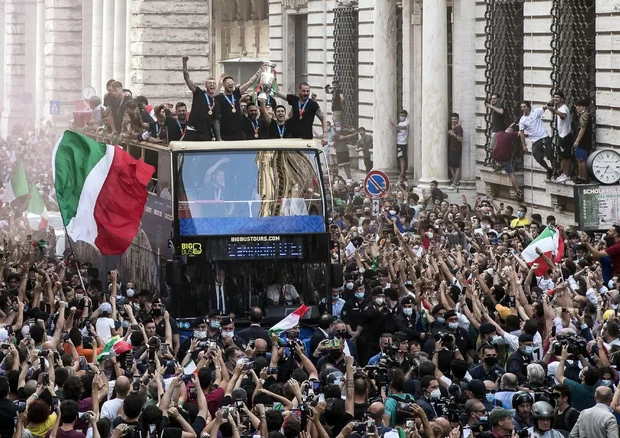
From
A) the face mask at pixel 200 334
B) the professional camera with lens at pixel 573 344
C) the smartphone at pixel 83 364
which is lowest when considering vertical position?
the smartphone at pixel 83 364

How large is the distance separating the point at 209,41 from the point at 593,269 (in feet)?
117

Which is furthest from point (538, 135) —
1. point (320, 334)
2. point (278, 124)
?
point (320, 334)

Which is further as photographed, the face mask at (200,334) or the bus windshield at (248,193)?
the bus windshield at (248,193)

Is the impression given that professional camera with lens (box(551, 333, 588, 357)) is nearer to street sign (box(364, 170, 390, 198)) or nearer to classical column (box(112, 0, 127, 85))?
street sign (box(364, 170, 390, 198))

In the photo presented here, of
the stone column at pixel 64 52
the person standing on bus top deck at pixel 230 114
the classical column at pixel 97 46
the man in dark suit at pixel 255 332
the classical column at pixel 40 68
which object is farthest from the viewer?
the classical column at pixel 40 68

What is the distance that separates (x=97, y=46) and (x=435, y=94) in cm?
3071

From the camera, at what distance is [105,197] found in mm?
22734

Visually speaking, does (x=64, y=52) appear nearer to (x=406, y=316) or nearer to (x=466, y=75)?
(x=466, y=75)

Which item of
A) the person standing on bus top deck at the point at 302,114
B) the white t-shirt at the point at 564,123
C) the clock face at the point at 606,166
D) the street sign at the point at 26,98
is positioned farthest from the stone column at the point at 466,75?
the street sign at the point at 26,98

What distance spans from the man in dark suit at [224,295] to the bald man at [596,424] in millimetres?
8909

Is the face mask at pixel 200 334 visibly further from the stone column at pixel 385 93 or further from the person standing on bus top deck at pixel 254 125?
the stone column at pixel 385 93

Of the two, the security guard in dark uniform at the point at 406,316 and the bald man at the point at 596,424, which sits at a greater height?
the security guard in dark uniform at the point at 406,316

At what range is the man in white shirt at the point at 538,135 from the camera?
101ft

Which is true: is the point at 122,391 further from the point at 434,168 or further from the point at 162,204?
the point at 434,168
